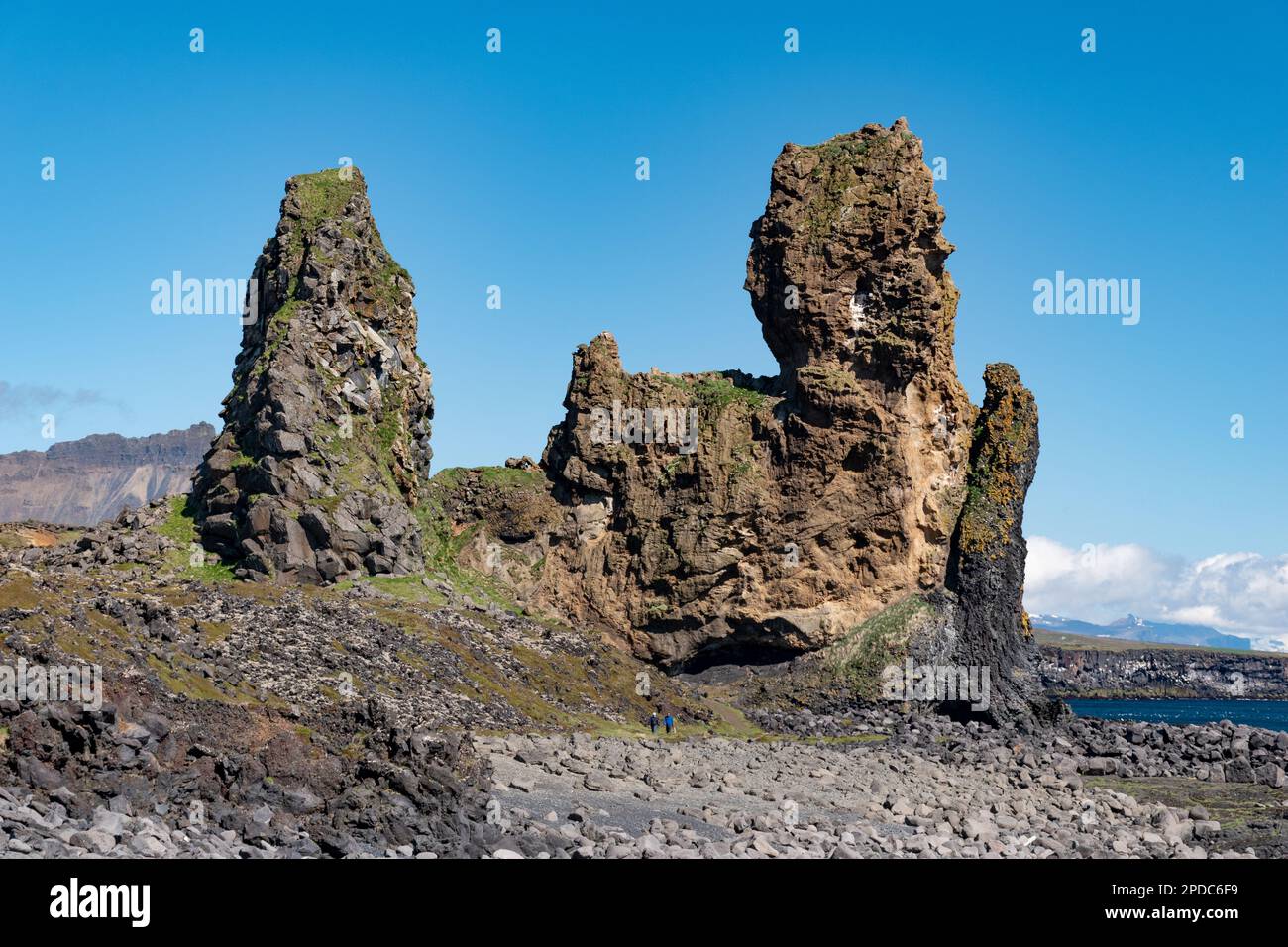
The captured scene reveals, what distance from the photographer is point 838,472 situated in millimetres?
85375

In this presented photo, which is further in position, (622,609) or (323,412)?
(622,609)

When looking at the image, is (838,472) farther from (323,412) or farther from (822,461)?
(323,412)

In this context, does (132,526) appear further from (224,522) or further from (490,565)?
(490,565)

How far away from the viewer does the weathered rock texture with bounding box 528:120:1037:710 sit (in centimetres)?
8469

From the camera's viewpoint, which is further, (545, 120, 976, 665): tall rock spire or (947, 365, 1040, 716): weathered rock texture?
(545, 120, 976, 665): tall rock spire

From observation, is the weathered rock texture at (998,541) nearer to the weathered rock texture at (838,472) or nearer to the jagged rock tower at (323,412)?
the weathered rock texture at (838,472)

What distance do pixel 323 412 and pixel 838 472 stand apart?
108 feet

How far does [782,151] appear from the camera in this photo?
289 ft

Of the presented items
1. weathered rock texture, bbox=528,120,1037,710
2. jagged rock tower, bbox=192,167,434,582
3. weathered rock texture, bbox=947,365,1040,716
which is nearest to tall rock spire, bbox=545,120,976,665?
weathered rock texture, bbox=528,120,1037,710

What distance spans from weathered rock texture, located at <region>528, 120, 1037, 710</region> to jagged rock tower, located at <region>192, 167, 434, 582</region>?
1567 centimetres

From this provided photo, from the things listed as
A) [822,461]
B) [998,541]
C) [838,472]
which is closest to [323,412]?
[822,461]

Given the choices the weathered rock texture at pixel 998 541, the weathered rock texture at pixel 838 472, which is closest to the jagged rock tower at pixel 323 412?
the weathered rock texture at pixel 838 472

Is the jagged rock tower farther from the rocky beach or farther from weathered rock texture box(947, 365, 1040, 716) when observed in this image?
weathered rock texture box(947, 365, 1040, 716)
